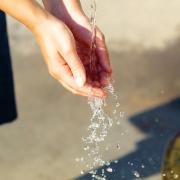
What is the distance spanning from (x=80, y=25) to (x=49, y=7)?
0.41 feet

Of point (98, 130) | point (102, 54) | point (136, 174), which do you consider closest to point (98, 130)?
point (98, 130)

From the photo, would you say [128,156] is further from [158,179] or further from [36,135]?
[36,135]

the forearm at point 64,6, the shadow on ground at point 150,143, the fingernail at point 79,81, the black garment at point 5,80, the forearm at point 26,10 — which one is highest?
the forearm at point 26,10

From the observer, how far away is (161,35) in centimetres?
287

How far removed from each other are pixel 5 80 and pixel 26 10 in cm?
60

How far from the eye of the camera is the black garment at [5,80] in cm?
189

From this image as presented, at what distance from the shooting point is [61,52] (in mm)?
1513

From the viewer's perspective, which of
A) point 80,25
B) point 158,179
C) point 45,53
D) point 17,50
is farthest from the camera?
point 17,50

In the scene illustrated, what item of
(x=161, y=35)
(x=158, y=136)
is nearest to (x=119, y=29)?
(x=161, y=35)

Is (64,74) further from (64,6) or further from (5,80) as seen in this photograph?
(5,80)

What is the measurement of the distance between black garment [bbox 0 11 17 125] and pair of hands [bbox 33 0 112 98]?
294mm

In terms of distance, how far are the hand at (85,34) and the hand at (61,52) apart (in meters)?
0.10

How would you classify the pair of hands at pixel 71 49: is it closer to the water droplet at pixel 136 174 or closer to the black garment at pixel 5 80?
the black garment at pixel 5 80

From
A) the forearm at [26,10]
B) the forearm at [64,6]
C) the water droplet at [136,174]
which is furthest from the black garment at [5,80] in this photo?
the water droplet at [136,174]
